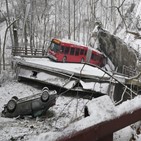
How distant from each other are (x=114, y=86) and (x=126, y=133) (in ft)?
47.5

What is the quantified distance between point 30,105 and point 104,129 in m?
11.4

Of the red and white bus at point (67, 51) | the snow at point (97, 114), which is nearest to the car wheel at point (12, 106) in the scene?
the red and white bus at point (67, 51)

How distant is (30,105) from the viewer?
42.7ft

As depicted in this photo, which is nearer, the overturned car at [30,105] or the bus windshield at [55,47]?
the overturned car at [30,105]

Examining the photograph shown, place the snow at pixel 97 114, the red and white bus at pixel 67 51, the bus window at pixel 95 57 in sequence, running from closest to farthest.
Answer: the snow at pixel 97 114, the red and white bus at pixel 67 51, the bus window at pixel 95 57

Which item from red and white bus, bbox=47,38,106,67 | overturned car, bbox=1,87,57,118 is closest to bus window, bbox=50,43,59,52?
red and white bus, bbox=47,38,106,67

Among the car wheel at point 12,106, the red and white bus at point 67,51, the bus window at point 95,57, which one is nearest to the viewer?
the car wheel at point 12,106

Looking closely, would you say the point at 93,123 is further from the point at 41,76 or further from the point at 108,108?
the point at 41,76

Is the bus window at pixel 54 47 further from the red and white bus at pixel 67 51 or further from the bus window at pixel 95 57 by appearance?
the bus window at pixel 95 57

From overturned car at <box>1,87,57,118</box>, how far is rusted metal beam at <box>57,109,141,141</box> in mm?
10961

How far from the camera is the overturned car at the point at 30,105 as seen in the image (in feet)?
42.3

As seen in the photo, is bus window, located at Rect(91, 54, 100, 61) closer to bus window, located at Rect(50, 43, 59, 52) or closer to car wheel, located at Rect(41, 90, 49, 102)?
bus window, located at Rect(50, 43, 59, 52)

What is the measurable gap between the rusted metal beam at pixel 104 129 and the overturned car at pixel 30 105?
1096cm

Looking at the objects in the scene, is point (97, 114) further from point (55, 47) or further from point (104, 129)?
point (55, 47)
